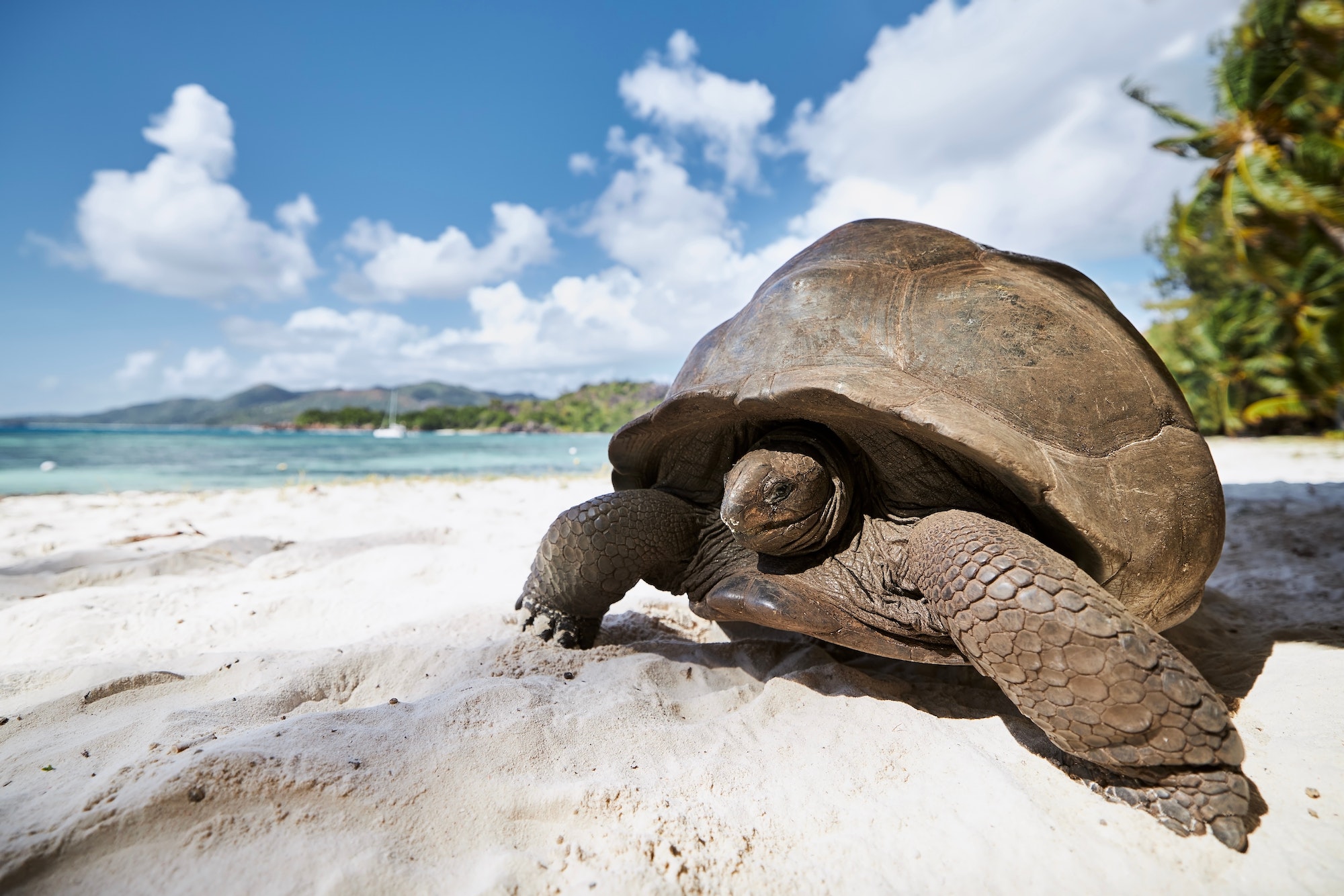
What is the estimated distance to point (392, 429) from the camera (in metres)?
54.2

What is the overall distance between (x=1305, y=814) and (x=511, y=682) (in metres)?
2.22

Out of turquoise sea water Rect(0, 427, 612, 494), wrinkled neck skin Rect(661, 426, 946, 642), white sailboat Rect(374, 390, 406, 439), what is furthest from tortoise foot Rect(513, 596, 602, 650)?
white sailboat Rect(374, 390, 406, 439)

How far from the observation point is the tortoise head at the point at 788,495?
2.10 meters

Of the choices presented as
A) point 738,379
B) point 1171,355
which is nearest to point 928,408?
point 738,379

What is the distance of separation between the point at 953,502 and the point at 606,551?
4.28ft

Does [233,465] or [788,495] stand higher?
[788,495]

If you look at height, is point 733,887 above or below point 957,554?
below

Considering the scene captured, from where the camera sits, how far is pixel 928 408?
1.86m

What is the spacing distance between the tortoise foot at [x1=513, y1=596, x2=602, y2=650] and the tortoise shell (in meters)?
0.94

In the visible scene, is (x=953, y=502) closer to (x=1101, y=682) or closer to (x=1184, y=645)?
(x=1101, y=682)

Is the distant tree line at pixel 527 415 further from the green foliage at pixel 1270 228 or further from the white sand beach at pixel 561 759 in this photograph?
the white sand beach at pixel 561 759

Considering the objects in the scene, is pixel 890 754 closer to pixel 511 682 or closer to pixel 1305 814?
pixel 1305 814

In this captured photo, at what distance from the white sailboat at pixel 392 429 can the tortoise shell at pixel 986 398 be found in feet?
173

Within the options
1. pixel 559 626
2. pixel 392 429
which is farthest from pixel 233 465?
pixel 392 429
